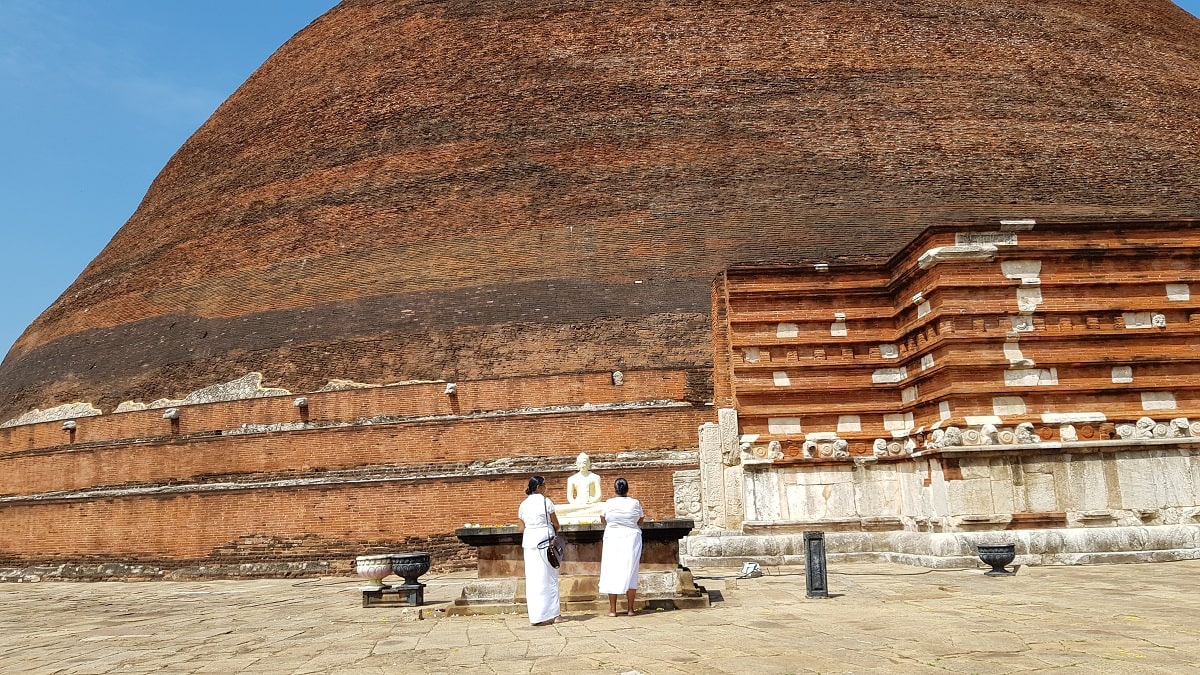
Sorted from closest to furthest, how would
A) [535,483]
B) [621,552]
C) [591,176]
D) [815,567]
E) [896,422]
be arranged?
[621,552] < [535,483] < [815,567] < [896,422] < [591,176]

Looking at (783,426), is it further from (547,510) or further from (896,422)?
(547,510)

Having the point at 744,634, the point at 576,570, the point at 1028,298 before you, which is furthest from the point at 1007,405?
the point at 744,634

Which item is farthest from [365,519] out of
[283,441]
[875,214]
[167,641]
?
[875,214]

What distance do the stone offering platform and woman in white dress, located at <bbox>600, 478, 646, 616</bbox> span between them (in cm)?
36

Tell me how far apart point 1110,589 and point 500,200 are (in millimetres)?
11193

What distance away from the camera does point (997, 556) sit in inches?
306

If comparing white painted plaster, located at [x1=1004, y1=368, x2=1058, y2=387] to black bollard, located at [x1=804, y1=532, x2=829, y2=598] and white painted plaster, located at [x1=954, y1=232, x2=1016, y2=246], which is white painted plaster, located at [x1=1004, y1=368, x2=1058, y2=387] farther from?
black bollard, located at [x1=804, y1=532, x2=829, y2=598]

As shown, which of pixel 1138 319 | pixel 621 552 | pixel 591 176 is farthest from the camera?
pixel 591 176

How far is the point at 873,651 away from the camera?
4.71m

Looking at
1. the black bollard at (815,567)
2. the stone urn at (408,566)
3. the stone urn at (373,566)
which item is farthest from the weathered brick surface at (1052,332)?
the stone urn at (373,566)

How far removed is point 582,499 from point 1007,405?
14.2ft

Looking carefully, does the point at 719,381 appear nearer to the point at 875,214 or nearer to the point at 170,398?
the point at 875,214

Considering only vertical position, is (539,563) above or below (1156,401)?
below

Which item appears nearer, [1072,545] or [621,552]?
[621,552]
